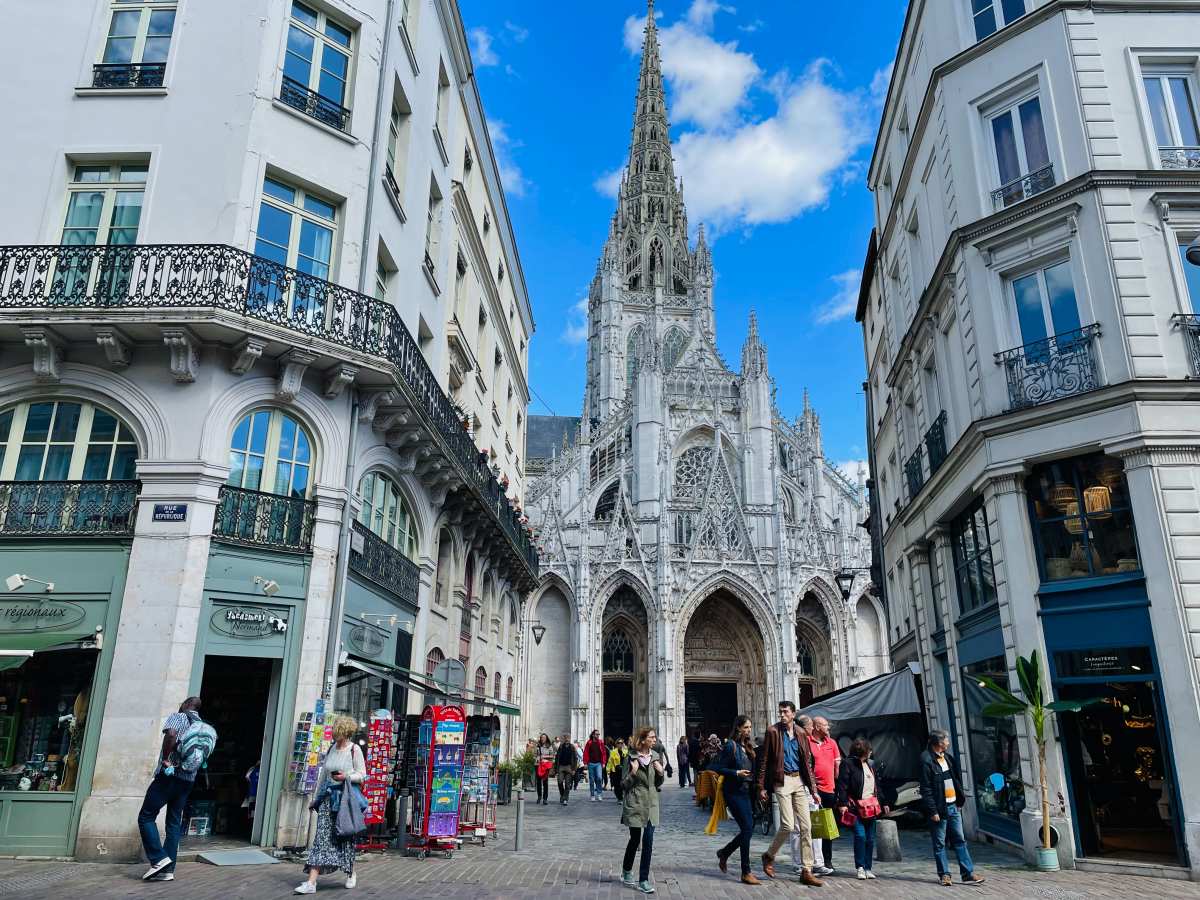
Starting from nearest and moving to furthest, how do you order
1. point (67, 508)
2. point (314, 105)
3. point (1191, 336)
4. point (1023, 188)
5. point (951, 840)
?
point (951, 840) < point (67, 508) < point (1191, 336) < point (1023, 188) < point (314, 105)

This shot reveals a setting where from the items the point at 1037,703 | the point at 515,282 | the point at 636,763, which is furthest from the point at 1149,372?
the point at 515,282

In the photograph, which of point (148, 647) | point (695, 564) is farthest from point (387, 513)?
point (695, 564)

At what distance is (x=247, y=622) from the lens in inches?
393

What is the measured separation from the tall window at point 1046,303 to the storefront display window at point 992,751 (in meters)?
4.35

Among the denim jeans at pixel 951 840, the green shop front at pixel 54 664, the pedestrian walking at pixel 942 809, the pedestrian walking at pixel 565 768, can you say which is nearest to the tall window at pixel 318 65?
the green shop front at pixel 54 664

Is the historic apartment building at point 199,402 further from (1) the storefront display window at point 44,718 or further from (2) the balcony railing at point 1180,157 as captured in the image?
(2) the balcony railing at point 1180,157

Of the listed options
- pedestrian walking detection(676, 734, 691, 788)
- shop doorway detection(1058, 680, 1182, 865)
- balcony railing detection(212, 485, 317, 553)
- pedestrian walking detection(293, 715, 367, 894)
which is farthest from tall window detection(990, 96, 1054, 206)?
pedestrian walking detection(676, 734, 691, 788)

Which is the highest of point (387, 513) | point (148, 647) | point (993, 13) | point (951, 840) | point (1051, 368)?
point (993, 13)

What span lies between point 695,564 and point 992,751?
2682 cm

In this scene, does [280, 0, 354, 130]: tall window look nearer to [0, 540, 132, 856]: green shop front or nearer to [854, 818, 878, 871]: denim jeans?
[0, 540, 132, 856]: green shop front

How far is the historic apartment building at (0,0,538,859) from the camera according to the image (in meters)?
9.45

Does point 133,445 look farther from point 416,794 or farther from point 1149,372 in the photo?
point 1149,372

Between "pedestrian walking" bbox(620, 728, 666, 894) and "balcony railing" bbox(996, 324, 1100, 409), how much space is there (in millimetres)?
6438

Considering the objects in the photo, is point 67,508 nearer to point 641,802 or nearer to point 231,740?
point 231,740
